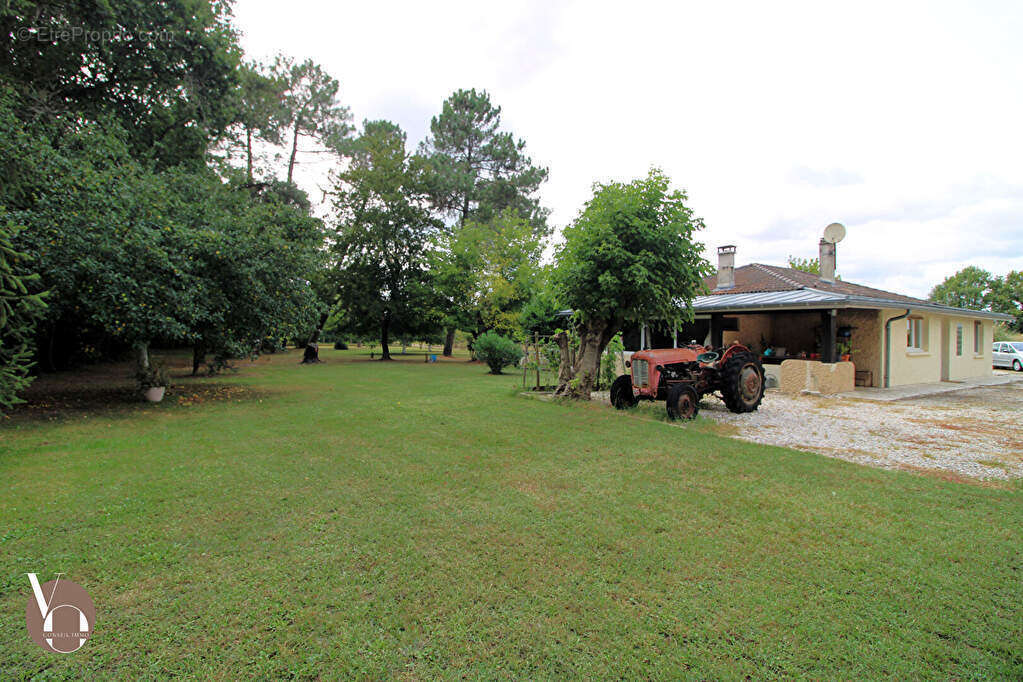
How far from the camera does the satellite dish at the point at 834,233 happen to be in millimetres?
15531

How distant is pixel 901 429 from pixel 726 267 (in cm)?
1122

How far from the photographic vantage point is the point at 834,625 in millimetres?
2361

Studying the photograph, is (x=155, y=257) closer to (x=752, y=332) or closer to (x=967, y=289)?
(x=752, y=332)

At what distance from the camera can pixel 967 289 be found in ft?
168

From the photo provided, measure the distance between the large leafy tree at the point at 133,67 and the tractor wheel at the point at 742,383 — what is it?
13859 mm

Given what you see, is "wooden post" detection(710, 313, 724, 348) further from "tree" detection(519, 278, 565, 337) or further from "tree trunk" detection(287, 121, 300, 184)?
"tree trunk" detection(287, 121, 300, 184)

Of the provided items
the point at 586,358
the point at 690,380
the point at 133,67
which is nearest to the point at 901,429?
the point at 690,380

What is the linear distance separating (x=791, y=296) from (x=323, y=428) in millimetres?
12261

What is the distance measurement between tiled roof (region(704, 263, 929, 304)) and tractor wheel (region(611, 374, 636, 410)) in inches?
302

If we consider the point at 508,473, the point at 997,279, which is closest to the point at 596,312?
the point at 508,473

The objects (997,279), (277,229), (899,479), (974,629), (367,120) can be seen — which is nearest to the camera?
(974,629)

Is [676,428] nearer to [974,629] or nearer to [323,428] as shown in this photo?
[974,629]

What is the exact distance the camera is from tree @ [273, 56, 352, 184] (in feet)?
80.1

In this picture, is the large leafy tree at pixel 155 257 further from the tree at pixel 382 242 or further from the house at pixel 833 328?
the tree at pixel 382 242
